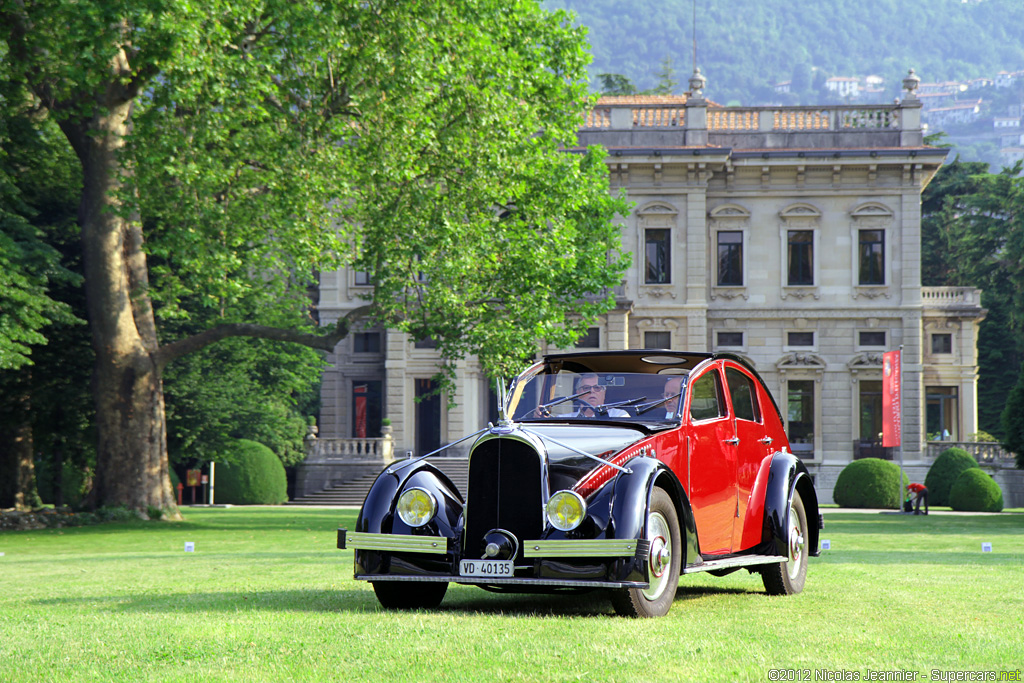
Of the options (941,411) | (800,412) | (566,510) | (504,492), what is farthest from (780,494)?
(941,411)

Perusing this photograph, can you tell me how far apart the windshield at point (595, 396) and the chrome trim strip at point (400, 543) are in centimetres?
157

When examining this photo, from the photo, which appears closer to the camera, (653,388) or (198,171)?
(653,388)

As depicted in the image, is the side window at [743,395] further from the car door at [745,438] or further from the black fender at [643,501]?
the black fender at [643,501]

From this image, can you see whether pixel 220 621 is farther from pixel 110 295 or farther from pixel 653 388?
pixel 110 295

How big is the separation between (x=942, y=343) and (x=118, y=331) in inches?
1406

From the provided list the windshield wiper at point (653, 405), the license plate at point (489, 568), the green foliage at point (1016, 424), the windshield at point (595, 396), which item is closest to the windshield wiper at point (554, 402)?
the windshield at point (595, 396)

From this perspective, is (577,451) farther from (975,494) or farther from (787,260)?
(787,260)

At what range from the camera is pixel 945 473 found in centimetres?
3747

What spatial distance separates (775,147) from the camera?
45.9m

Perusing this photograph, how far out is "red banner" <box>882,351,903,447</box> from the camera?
34.0 metres

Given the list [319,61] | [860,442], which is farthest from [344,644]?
[860,442]

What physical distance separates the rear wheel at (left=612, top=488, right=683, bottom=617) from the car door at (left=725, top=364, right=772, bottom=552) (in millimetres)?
1372

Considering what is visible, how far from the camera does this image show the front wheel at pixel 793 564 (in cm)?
926

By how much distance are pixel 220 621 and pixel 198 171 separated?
14859 millimetres
